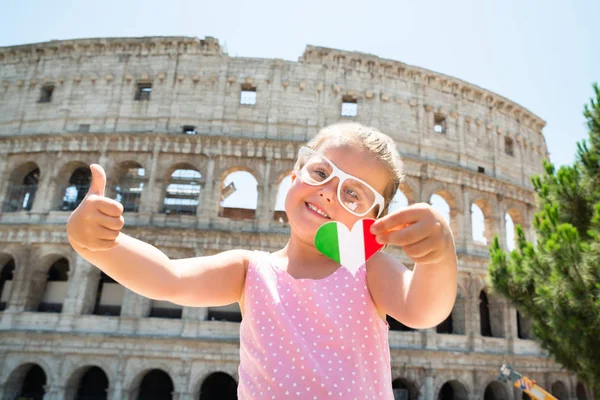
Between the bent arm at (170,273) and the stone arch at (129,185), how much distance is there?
55.4 ft

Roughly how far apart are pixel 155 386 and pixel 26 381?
206 inches

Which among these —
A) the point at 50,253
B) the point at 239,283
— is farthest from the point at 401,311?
the point at 50,253

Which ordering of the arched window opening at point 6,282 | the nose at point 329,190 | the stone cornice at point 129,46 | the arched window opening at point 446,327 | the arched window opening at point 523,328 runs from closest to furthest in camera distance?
the nose at point 329,190
the arched window opening at point 6,282
the arched window opening at point 446,327
the stone cornice at point 129,46
the arched window opening at point 523,328

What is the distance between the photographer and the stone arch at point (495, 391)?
56.4ft

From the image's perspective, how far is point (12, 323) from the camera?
14.9 m

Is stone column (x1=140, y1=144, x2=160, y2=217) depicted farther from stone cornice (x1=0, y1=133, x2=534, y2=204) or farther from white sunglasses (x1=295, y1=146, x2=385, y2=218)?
white sunglasses (x1=295, y1=146, x2=385, y2=218)

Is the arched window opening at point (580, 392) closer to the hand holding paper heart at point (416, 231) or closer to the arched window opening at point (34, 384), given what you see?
the hand holding paper heart at point (416, 231)

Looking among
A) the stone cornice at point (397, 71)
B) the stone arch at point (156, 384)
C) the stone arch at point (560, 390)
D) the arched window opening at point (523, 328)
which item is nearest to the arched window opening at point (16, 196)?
the stone arch at point (156, 384)

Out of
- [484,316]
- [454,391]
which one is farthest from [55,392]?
[484,316]

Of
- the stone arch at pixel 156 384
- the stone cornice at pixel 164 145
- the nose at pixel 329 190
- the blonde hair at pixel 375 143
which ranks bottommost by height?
the stone arch at pixel 156 384

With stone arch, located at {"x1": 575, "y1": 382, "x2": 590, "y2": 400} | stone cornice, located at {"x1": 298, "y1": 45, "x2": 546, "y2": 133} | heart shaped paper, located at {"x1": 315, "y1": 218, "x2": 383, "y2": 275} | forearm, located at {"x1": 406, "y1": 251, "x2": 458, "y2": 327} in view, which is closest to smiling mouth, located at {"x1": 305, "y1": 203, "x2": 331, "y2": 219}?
heart shaped paper, located at {"x1": 315, "y1": 218, "x2": 383, "y2": 275}

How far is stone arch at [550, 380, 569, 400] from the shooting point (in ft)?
60.1

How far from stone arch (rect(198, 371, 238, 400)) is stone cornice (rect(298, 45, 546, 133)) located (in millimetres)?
14405

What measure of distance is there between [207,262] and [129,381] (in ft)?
48.3
